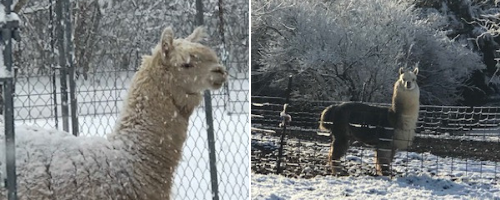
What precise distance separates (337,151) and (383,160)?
26cm

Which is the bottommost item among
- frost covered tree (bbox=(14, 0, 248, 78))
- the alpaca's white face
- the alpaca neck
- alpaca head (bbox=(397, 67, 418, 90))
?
the alpaca neck

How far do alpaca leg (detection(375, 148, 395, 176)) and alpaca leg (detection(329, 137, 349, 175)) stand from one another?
18cm

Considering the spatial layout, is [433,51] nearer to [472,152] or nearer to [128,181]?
[472,152]

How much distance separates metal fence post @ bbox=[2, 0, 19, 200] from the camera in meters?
1.19

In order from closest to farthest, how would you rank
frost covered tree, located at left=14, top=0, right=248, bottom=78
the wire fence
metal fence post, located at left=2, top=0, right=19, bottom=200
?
metal fence post, located at left=2, top=0, right=19, bottom=200 → the wire fence → frost covered tree, located at left=14, top=0, right=248, bottom=78

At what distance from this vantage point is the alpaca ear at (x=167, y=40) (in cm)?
148

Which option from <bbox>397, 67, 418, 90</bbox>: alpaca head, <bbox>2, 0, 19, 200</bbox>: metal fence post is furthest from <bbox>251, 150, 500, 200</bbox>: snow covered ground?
<bbox>2, 0, 19, 200</bbox>: metal fence post

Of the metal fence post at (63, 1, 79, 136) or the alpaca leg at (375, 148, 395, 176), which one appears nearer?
the metal fence post at (63, 1, 79, 136)

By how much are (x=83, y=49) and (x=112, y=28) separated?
1309 mm

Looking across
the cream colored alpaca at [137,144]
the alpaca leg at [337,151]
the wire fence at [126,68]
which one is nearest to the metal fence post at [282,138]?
the wire fence at [126,68]

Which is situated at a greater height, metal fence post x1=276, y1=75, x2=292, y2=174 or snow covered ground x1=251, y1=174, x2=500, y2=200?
metal fence post x1=276, y1=75, x2=292, y2=174

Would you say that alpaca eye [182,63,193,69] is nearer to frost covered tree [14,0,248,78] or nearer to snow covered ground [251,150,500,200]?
snow covered ground [251,150,500,200]

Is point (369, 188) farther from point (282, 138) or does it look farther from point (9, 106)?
point (9, 106)

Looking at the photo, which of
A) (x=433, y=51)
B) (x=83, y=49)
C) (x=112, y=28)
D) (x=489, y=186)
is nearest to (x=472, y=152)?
(x=489, y=186)
